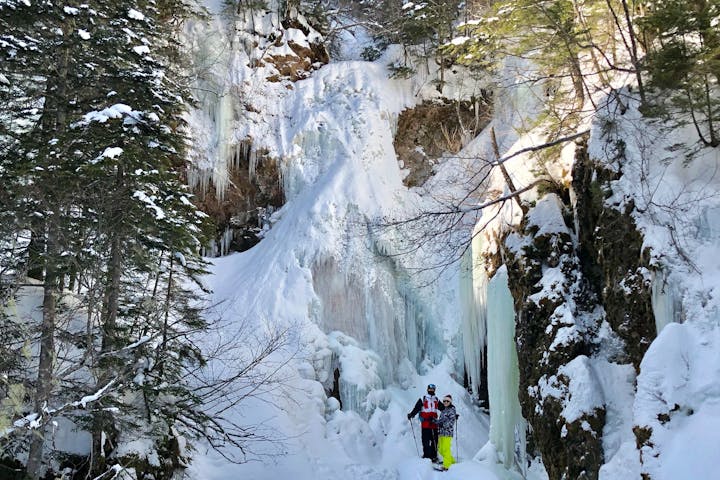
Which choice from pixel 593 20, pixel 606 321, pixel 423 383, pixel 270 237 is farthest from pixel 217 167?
pixel 606 321

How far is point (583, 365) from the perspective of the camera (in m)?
6.95

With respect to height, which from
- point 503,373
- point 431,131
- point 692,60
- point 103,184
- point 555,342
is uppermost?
point 431,131

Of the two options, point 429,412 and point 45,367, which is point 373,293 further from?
point 45,367

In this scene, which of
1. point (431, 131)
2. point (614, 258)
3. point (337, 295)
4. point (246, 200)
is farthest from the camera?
point (431, 131)

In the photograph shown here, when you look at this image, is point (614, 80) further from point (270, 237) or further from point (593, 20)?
point (270, 237)

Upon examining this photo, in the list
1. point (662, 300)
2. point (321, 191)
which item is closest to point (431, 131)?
point (321, 191)

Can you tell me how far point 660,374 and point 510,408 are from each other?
415cm

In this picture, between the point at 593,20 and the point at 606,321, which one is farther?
the point at 593,20

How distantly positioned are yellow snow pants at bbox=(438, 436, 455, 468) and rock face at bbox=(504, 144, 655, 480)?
120cm

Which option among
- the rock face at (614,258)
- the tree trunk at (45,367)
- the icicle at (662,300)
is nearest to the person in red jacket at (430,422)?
the rock face at (614,258)

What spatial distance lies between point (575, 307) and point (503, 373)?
76.5 inches

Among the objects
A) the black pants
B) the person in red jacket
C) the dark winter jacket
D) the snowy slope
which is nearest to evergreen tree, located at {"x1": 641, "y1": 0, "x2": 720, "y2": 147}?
the dark winter jacket

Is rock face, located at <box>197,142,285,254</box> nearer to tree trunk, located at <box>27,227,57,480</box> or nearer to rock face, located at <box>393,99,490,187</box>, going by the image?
rock face, located at <box>393,99,490,187</box>

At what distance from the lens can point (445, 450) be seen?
7.96 m
